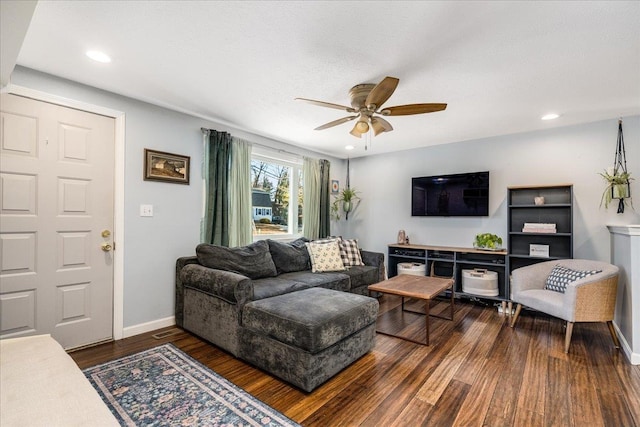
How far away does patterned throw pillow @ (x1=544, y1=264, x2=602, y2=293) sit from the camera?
3098 millimetres

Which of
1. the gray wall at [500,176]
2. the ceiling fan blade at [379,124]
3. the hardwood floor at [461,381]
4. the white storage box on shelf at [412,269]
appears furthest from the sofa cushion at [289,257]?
the gray wall at [500,176]

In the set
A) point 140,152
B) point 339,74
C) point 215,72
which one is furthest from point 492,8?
point 140,152

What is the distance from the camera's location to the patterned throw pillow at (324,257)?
3906 mm

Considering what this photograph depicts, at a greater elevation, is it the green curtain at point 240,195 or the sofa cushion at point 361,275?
the green curtain at point 240,195

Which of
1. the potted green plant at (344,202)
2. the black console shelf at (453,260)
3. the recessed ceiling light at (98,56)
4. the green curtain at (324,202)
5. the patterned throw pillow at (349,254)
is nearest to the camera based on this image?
the recessed ceiling light at (98,56)

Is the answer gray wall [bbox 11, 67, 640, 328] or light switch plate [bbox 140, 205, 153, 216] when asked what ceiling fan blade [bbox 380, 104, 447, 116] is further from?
light switch plate [bbox 140, 205, 153, 216]

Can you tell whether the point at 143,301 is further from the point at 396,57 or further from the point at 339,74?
the point at 396,57

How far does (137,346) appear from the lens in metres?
2.70

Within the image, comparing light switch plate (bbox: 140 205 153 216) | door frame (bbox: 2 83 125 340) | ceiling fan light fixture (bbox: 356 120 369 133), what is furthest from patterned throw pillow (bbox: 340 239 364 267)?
door frame (bbox: 2 83 125 340)

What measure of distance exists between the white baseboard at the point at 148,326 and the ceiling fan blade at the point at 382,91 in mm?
3017

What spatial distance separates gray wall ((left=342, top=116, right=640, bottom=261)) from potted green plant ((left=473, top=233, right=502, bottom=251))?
22cm

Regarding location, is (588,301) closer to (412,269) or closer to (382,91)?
(412,269)

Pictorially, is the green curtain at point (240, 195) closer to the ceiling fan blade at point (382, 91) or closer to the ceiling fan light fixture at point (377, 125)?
the ceiling fan light fixture at point (377, 125)

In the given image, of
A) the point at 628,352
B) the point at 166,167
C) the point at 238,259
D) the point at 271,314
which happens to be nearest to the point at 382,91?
the point at 271,314
